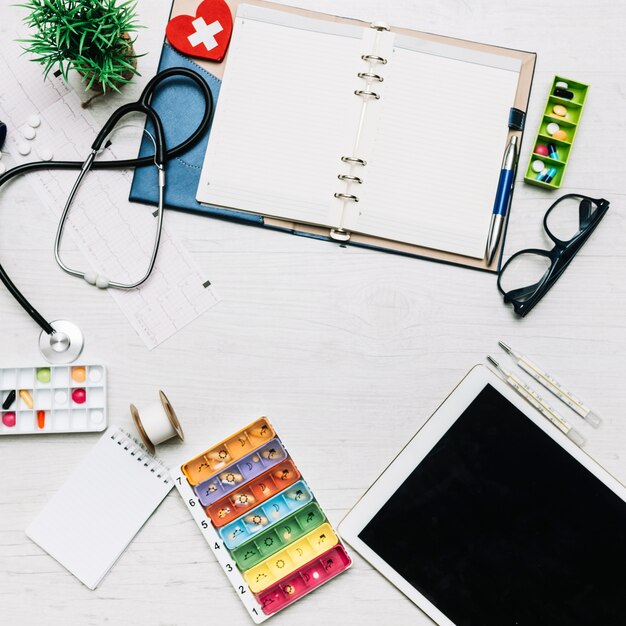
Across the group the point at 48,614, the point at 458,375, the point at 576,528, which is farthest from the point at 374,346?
the point at 48,614

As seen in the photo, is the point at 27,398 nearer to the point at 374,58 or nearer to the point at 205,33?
the point at 205,33

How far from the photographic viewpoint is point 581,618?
2.90 ft

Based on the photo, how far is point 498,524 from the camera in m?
0.90

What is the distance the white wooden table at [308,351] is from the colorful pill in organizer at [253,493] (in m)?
0.03

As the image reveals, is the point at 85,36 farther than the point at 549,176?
No

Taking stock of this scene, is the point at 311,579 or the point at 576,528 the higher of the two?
the point at 576,528

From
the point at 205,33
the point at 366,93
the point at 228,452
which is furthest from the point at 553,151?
the point at 228,452

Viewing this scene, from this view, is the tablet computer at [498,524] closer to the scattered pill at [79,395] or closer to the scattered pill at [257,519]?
the scattered pill at [257,519]

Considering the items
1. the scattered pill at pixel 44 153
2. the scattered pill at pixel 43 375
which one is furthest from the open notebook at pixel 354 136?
the scattered pill at pixel 43 375

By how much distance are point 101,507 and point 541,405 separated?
644mm

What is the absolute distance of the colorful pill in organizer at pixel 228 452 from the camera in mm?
917

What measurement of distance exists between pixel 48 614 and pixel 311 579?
1.22ft

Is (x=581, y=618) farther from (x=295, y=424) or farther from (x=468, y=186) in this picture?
(x=468, y=186)

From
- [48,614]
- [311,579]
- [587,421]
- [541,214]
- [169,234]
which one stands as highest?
[541,214]
